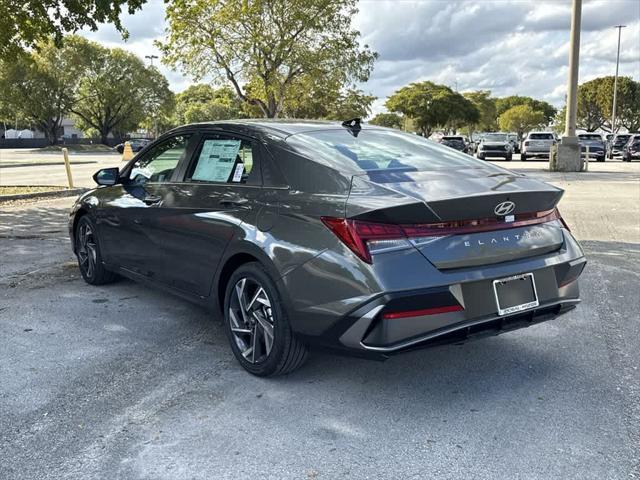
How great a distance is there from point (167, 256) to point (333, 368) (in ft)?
5.10

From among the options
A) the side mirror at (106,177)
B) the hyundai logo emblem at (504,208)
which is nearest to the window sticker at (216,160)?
the side mirror at (106,177)

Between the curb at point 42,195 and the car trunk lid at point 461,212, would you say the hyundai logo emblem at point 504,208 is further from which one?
the curb at point 42,195

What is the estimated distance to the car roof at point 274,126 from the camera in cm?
424

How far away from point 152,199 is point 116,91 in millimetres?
61005

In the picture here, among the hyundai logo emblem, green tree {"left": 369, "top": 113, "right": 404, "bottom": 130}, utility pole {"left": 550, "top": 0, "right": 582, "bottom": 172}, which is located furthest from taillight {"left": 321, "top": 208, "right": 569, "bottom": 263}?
green tree {"left": 369, "top": 113, "right": 404, "bottom": 130}

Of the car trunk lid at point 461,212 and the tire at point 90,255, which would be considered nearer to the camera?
the car trunk lid at point 461,212

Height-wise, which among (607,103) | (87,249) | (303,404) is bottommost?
(303,404)

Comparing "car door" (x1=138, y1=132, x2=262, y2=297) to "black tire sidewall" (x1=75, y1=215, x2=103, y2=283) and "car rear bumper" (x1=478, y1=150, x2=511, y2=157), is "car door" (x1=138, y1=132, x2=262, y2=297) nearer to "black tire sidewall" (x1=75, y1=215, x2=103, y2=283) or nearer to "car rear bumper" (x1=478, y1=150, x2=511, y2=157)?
"black tire sidewall" (x1=75, y1=215, x2=103, y2=283)

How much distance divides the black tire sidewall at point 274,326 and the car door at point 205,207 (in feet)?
0.86

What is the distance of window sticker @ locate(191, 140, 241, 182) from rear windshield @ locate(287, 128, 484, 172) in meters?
0.51

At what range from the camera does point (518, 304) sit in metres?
3.53

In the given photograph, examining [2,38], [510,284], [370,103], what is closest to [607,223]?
[510,284]

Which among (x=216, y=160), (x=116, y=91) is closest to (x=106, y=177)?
(x=216, y=160)

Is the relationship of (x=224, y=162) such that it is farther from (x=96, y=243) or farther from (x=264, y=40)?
(x=264, y=40)
